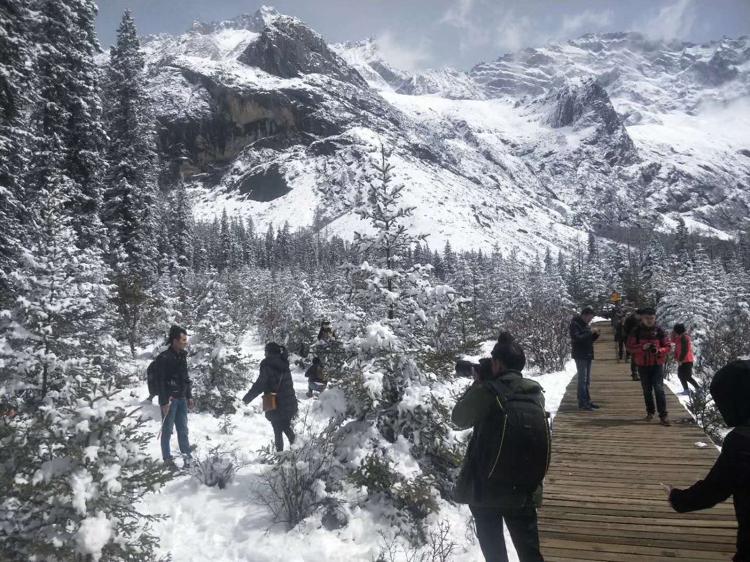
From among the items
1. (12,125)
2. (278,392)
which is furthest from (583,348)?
(12,125)

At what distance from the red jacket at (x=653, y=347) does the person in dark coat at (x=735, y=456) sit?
598 cm

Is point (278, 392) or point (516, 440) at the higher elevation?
point (516, 440)

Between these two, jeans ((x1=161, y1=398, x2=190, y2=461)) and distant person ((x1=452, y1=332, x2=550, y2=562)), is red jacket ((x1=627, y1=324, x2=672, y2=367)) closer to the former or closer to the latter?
distant person ((x1=452, y1=332, x2=550, y2=562))

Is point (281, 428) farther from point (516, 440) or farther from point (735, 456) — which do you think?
point (735, 456)

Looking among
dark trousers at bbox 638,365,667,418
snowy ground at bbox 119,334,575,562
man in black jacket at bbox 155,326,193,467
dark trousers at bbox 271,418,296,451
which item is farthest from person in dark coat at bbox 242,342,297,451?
dark trousers at bbox 638,365,667,418

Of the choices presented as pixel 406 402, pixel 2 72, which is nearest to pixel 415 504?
pixel 406 402

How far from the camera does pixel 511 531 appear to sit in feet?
10.3

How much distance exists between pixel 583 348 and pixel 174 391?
24.7ft

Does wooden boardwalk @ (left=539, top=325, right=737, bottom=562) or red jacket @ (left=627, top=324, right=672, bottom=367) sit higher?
red jacket @ (left=627, top=324, right=672, bottom=367)

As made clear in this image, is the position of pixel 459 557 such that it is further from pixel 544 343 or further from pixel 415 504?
pixel 544 343

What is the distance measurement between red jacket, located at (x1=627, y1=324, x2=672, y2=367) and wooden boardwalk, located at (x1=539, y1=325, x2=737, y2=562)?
3.93ft

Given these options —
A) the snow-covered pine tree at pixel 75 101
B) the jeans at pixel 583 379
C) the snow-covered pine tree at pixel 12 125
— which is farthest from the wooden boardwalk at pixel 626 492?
the snow-covered pine tree at pixel 75 101

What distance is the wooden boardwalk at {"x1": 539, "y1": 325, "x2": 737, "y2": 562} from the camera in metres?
4.39

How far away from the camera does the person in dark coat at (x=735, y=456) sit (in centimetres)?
240
